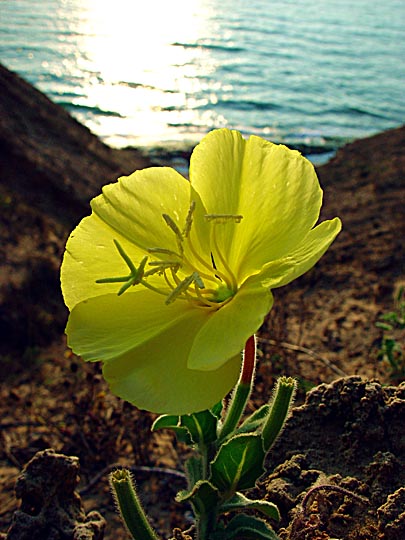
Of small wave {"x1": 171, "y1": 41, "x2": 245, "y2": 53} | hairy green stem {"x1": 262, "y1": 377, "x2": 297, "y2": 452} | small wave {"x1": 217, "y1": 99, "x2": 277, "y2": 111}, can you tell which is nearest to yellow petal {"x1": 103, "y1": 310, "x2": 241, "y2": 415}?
hairy green stem {"x1": 262, "y1": 377, "x2": 297, "y2": 452}

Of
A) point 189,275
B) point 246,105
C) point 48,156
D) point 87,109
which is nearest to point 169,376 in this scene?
point 189,275

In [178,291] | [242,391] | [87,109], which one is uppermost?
[178,291]

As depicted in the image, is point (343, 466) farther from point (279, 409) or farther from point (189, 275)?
point (189, 275)

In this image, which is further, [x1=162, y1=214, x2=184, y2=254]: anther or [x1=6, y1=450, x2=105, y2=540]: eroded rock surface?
[x1=6, y1=450, x2=105, y2=540]: eroded rock surface

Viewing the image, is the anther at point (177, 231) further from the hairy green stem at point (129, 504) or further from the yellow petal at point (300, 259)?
the hairy green stem at point (129, 504)

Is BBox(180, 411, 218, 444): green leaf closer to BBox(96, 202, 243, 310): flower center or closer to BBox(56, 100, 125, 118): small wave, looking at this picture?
BBox(96, 202, 243, 310): flower center

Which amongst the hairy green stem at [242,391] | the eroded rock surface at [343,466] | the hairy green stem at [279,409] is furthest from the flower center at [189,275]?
the eroded rock surface at [343,466]
